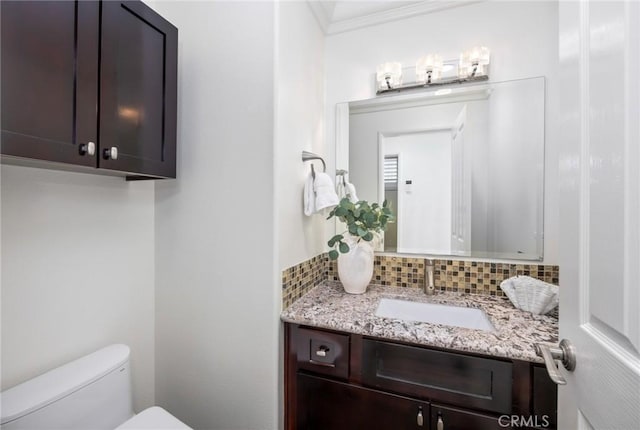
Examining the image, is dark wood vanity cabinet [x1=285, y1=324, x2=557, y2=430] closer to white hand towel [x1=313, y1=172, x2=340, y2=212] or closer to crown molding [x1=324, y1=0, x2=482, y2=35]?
white hand towel [x1=313, y1=172, x2=340, y2=212]

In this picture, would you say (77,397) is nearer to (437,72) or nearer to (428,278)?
(428,278)

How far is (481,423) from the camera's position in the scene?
0.91m

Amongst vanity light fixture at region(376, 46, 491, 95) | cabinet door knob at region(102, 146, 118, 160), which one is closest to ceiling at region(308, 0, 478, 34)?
vanity light fixture at region(376, 46, 491, 95)

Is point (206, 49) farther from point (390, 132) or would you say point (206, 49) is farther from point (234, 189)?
point (390, 132)

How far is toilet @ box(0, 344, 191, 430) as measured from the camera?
2.69 feet

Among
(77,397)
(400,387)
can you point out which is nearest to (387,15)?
(400,387)

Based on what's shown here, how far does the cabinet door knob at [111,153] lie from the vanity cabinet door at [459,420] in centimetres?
139

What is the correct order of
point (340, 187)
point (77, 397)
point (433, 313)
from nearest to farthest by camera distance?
point (77, 397), point (433, 313), point (340, 187)

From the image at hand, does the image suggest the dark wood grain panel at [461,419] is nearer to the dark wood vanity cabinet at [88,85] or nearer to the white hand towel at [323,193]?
the white hand towel at [323,193]

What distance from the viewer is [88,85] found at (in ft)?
2.79

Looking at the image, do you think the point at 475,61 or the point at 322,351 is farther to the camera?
the point at 475,61

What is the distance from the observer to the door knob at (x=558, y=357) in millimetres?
583

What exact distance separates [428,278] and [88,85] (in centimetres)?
160

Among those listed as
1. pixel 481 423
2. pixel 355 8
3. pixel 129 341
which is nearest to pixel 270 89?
pixel 355 8
